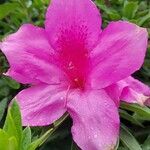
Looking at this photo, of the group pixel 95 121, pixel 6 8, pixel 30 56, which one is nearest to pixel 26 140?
pixel 95 121

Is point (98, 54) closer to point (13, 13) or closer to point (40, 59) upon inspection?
point (40, 59)

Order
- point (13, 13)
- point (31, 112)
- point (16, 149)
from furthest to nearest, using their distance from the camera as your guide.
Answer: point (13, 13) < point (31, 112) < point (16, 149)

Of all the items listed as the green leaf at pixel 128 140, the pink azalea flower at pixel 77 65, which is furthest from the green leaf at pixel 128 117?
the pink azalea flower at pixel 77 65

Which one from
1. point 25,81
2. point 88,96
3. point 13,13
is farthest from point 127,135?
point 13,13

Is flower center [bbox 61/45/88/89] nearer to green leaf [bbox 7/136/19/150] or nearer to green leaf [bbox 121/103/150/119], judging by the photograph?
green leaf [bbox 121/103/150/119]

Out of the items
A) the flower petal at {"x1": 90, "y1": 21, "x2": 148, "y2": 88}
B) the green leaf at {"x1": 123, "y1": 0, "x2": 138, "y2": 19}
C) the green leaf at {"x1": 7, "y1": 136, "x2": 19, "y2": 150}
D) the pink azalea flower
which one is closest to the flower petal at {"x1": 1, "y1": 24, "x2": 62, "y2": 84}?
the pink azalea flower

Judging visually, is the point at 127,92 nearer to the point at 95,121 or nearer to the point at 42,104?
the point at 95,121

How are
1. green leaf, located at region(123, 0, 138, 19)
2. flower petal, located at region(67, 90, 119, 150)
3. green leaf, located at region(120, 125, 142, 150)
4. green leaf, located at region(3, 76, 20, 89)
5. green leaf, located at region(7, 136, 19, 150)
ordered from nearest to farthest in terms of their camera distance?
green leaf, located at region(7, 136, 19, 150)
flower petal, located at region(67, 90, 119, 150)
green leaf, located at region(120, 125, 142, 150)
green leaf, located at region(3, 76, 20, 89)
green leaf, located at region(123, 0, 138, 19)
